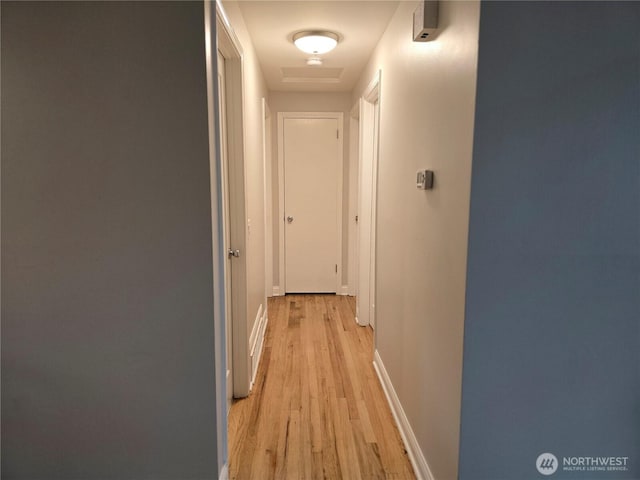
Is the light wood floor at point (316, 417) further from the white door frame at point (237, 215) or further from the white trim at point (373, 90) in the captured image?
the white trim at point (373, 90)

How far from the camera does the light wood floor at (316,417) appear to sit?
1.87 meters

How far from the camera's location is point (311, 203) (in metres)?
4.59

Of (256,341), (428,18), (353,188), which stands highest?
(428,18)

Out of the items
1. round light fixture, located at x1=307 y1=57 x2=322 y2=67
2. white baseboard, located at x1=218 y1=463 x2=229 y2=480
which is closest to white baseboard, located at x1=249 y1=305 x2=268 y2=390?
white baseboard, located at x1=218 y1=463 x2=229 y2=480

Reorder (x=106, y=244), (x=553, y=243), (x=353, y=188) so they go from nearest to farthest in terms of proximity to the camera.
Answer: (x=553, y=243) → (x=106, y=244) → (x=353, y=188)

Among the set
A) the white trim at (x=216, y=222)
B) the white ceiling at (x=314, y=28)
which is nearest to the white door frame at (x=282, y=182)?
the white ceiling at (x=314, y=28)

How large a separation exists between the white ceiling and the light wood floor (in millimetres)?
2308

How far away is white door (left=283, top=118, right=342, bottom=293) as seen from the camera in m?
4.47

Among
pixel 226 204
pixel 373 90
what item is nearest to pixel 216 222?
pixel 226 204

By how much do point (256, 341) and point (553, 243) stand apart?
7.15 feet

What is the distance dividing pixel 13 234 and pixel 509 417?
1913mm

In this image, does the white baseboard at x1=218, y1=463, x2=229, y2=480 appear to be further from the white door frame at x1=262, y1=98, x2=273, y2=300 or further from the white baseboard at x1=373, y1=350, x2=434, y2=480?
the white door frame at x1=262, y1=98, x2=273, y2=300

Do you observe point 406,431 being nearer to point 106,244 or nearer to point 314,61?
point 106,244

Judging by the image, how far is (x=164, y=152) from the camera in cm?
143
